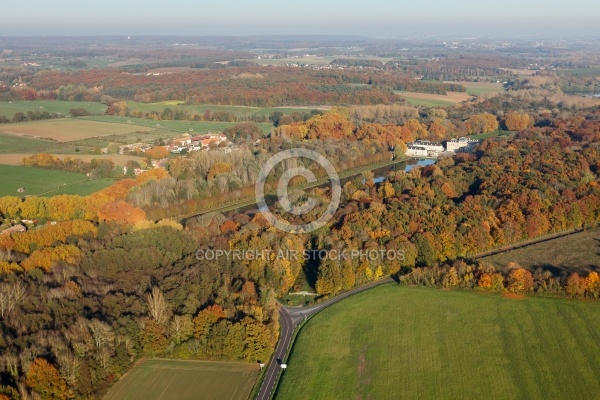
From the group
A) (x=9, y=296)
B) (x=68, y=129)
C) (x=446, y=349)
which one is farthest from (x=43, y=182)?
(x=446, y=349)

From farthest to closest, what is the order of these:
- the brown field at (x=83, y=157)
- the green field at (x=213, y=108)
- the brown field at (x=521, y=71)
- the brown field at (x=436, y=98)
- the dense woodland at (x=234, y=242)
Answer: the brown field at (x=521, y=71)
the brown field at (x=436, y=98)
the green field at (x=213, y=108)
the brown field at (x=83, y=157)
the dense woodland at (x=234, y=242)

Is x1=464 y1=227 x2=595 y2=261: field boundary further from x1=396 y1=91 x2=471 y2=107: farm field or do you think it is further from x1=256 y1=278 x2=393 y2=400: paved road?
x1=396 y1=91 x2=471 y2=107: farm field

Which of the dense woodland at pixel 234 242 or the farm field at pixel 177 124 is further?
the farm field at pixel 177 124

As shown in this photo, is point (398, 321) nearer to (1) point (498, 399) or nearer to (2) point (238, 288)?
(1) point (498, 399)

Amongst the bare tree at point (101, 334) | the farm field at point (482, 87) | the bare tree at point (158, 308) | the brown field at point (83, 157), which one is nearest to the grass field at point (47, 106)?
the brown field at point (83, 157)

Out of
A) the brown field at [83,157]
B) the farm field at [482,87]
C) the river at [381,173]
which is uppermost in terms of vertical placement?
the farm field at [482,87]

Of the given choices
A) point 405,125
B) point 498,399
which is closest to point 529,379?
point 498,399

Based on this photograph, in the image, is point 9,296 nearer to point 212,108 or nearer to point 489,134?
point 212,108

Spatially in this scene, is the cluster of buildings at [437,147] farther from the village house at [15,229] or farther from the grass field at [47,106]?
the grass field at [47,106]
